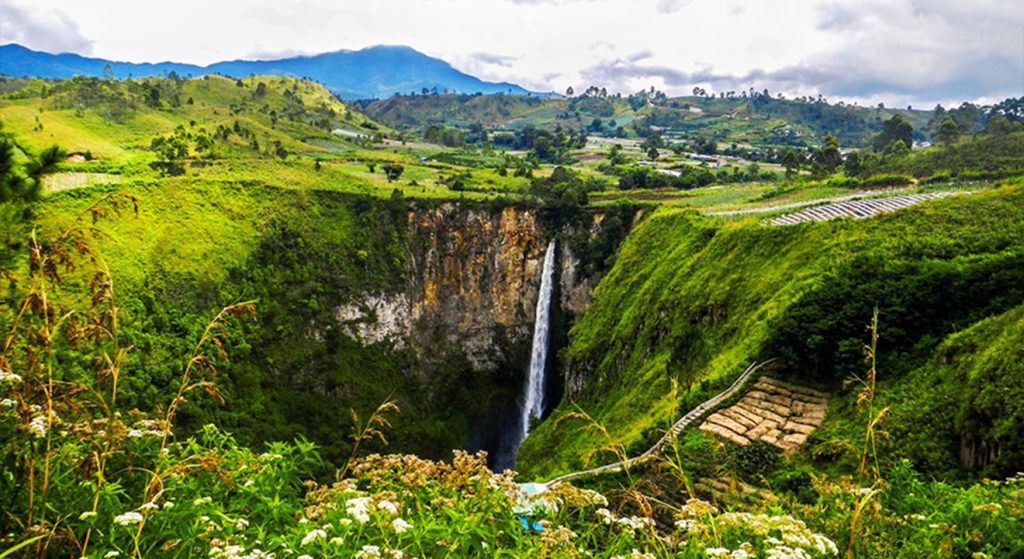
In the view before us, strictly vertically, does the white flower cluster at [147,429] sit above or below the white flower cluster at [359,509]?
above

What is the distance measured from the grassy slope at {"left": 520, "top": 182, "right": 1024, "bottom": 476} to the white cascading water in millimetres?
13218

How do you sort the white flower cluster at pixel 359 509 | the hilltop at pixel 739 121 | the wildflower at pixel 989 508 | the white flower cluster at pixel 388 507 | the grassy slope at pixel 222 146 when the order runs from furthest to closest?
the hilltop at pixel 739 121 → the grassy slope at pixel 222 146 → the wildflower at pixel 989 508 → the white flower cluster at pixel 388 507 → the white flower cluster at pixel 359 509

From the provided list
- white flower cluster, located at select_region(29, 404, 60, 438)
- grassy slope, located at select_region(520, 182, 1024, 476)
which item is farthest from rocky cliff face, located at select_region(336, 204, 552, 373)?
white flower cluster, located at select_region(29, 404, 60, 438)

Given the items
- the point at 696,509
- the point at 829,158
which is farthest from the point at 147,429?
the point at 829,158

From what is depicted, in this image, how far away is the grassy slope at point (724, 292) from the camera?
1655cm

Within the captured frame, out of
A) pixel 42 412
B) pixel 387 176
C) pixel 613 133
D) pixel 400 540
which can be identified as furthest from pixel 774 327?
pixel 613 133

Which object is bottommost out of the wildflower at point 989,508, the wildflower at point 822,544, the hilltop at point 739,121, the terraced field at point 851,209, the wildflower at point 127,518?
the wildflower at point 989,508

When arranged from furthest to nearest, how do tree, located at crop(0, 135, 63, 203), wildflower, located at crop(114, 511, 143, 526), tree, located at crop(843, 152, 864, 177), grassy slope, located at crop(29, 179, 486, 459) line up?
tree, located at crop(843, 152, 864, 177) → grassy slope, located at crop(29, 179, 486, 459) → tree, located at crop(0, 135, 63, 203) → wildflower, located at crop(114, 511, 143, 526)

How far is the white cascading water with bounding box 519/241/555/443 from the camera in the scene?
4591 centimetres

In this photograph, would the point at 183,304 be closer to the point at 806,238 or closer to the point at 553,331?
the point at 553,331

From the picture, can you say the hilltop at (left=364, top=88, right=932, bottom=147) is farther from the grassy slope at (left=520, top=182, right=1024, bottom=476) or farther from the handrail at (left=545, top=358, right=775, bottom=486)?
the handrail at (left=545, top=358, right=775, bottom=486)

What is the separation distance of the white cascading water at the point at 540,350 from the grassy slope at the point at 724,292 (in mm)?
13218

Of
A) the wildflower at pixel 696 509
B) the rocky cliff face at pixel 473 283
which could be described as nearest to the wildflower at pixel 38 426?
the wildflower at pixel 696 509

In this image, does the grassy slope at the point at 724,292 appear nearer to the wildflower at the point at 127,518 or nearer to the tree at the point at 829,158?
the wildflower at the point at 127,518
